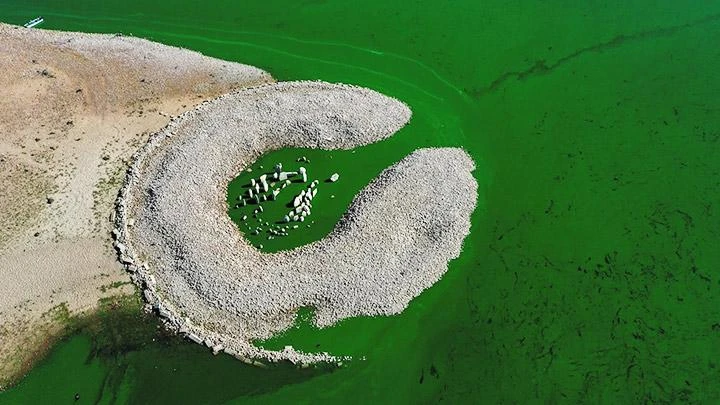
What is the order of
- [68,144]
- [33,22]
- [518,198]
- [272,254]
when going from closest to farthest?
[272,254]
[518,198]
[68,144]
[33,22]

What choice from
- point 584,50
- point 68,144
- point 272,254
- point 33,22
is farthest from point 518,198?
point 33,22

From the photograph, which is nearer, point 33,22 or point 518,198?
point 518,198

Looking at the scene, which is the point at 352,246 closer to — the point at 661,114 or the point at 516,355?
the point at 516,355

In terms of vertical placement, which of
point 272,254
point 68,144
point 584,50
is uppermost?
point 584,50

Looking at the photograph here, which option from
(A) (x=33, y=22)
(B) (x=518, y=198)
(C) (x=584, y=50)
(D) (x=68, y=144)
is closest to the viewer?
(B) (x=518, y=198)

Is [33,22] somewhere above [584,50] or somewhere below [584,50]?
below

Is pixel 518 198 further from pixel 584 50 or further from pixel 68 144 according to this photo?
pixel 68 144

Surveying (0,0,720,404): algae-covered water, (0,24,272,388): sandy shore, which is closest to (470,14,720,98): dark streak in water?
(0,0,720,404): algae-covered water

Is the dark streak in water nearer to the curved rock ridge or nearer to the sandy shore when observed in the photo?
the curved rock ridge
